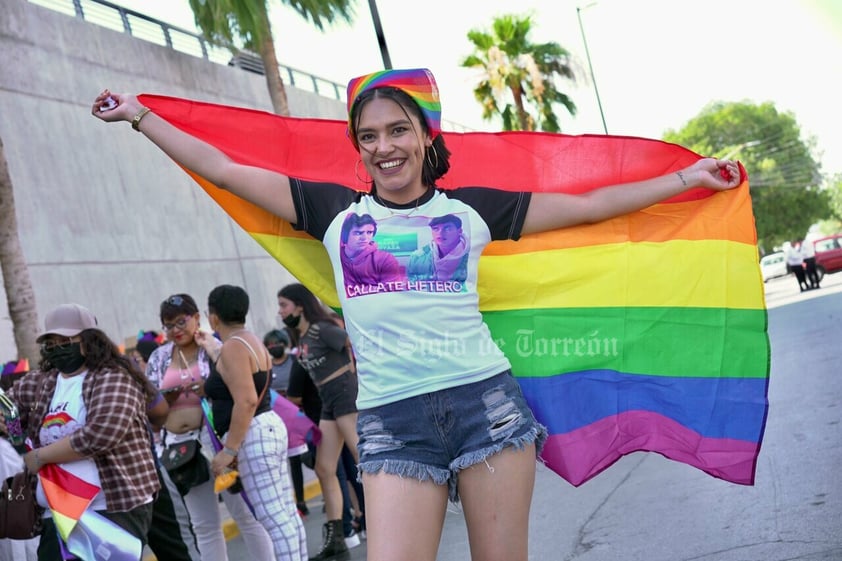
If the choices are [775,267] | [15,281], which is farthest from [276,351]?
[775,267]

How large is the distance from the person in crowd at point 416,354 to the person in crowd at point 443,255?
36 mm

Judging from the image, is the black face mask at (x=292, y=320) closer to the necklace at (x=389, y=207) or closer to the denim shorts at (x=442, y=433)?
the necklace at (x=389, y=207)

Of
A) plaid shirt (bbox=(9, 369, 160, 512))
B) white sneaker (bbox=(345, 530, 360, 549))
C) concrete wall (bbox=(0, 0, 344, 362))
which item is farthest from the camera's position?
concrete wall (bbox=(0, 0, 344, 362))

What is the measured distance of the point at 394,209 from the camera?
340 cm

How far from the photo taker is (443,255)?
3.34 meters

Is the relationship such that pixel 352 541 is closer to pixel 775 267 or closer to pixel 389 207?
pixel 389 207

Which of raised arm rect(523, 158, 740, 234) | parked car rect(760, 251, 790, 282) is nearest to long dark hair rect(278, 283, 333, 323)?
raised arm rect(523, 158, 740, 234)

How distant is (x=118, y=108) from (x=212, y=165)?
411 millimetres

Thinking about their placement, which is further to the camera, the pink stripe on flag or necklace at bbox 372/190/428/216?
the pink stripe on flag

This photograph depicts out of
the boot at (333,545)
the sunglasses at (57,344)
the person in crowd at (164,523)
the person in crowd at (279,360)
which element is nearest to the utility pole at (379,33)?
the person in crowd at (279,360)

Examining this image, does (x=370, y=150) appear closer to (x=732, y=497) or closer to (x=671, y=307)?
(x=671, y=307)

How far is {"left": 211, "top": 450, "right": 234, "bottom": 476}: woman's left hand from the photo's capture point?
6.07 metres

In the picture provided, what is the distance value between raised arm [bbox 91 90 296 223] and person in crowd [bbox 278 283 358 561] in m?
4.52

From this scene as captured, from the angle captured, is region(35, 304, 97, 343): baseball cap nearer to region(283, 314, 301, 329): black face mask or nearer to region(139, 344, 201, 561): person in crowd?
region(139, 344, 201, 561): person in crowd
